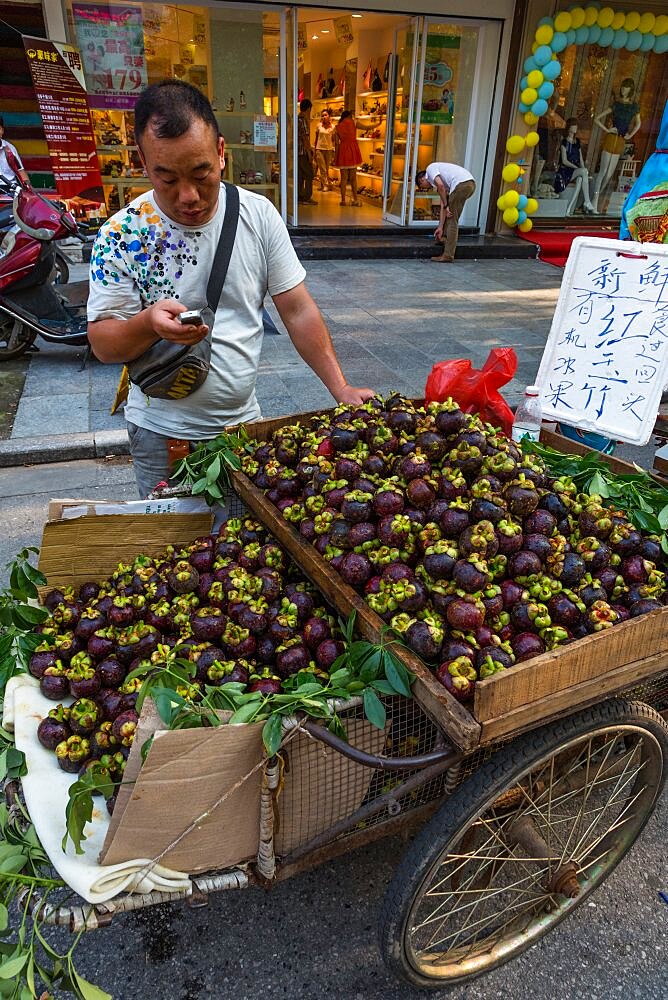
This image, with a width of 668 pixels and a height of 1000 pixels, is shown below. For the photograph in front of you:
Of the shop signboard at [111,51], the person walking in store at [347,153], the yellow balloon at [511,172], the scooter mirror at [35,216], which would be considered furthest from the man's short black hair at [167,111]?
the person walking in store at [347,153]

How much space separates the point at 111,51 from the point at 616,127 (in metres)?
9.88

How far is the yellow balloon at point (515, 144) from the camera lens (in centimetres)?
1250

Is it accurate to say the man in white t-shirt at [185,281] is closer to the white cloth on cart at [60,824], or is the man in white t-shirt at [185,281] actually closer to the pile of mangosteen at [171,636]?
the pile of mangosteen at [171,636]

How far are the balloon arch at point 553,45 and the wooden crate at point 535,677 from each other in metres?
12.8

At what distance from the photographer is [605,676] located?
1735 millimetres

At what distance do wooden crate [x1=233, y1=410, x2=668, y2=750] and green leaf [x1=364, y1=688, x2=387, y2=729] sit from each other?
0.10 metres

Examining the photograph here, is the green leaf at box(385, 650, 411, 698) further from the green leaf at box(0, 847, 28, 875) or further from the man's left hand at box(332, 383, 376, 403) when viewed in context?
the man's left hand at box(332, 383, 376, 403)

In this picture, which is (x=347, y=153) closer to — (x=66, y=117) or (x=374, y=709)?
(x=66, y=117)

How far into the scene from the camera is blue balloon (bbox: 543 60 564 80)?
467 inches

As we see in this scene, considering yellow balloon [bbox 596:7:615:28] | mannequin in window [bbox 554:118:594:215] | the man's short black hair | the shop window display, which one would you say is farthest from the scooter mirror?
mannequin in window [bbox 554:118:594:215]

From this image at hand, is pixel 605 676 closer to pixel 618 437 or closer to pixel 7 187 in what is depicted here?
pixel 618 437

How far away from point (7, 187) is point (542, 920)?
6.82m

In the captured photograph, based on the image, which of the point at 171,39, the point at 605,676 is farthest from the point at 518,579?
the point at 171,39

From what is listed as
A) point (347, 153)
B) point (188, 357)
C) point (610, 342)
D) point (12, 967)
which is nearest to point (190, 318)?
point (188, 357)
